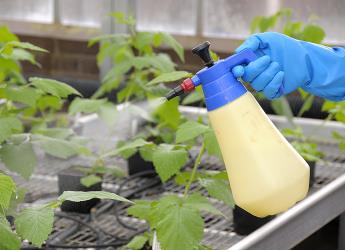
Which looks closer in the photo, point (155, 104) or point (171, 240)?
point (171, 240)

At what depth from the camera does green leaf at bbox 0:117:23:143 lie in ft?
4.62

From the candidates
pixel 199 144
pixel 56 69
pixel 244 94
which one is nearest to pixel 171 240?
pixel 244 94

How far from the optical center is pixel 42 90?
5.17 ft

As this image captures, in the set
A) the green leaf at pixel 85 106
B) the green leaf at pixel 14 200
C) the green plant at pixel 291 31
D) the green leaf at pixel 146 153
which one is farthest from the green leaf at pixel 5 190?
the green plant at pixel 291 31

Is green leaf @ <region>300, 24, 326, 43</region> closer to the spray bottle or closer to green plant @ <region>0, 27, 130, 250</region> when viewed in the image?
green plant @ <region>0, 27, 130, 250</region>

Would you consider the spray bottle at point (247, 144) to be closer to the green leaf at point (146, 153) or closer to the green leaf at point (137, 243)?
the green leaf at point (137, 243)

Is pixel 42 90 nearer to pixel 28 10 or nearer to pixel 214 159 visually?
pixel 214 159

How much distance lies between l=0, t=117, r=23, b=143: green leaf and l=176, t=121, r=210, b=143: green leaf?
0.96 ft

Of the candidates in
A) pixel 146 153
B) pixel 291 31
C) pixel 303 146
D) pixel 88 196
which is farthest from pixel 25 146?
pixel 291 31

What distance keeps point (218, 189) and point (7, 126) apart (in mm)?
394

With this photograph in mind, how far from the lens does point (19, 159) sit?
1.48 metres

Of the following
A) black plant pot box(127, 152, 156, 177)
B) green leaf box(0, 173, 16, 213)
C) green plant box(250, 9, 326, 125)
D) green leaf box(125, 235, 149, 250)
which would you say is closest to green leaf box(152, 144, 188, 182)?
green leaf box(125, 235, 149, 250)

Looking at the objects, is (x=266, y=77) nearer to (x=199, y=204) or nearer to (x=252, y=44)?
(x=252, y=44)

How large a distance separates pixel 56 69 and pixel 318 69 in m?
2.16
